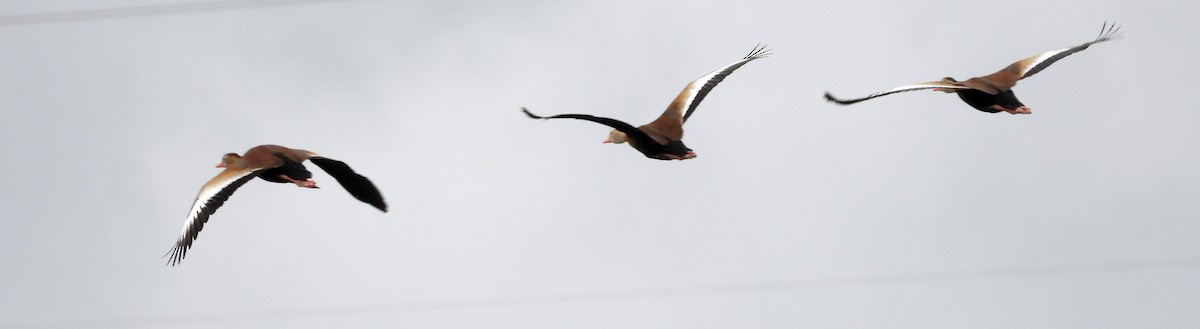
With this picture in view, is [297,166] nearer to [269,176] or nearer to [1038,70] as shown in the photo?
[269,176]

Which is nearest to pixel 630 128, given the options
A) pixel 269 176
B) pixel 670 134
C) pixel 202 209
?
pixel 670 134

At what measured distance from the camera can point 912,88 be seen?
49.8ft

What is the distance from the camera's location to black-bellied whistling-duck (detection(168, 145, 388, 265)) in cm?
1446

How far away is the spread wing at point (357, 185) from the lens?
14.4 meters

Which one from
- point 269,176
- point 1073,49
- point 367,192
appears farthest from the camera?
point 1073,49

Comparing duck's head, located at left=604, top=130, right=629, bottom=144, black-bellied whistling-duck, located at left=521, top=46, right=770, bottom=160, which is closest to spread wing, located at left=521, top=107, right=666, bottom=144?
black-bellied whistling-duck, located at left=521, top=46, right=770, bottom=160

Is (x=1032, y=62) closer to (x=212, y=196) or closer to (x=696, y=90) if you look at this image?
(x=696, y=90)

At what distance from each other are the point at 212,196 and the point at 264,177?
2.33 feet

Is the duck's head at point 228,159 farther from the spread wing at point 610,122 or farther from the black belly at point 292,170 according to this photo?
the spread wing at point 610,122

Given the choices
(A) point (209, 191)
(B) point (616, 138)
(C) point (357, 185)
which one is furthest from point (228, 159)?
(B) point (616, 138)

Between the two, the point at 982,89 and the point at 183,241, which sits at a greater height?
the point at 982,89

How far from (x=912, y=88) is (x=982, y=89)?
1.21 m

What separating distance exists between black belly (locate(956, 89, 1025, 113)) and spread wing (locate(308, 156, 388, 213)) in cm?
669

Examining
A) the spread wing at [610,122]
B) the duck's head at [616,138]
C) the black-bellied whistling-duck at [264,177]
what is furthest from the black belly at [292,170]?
the duck's head at [616,138]
